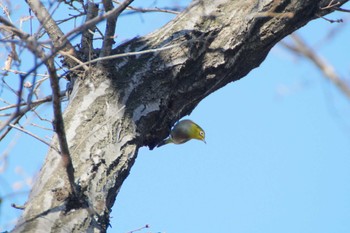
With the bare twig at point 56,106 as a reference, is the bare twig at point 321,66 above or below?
below

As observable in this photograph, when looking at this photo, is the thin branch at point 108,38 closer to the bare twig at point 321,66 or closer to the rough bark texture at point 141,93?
the rough bark texture at point 141,93

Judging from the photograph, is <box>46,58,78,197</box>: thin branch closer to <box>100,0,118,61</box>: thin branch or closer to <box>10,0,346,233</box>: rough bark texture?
<box>10,0,346,233</box>: rough bark texture

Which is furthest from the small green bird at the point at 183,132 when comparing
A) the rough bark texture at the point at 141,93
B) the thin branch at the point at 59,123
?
the thin branch at the point at 59,123

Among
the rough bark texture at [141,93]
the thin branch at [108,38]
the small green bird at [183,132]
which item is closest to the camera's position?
the rough bark texture at [141,93]

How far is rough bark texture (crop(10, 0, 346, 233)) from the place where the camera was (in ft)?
9.02

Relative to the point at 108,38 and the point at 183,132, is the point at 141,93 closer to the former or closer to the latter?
the point at 108,38

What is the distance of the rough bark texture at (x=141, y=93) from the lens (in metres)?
2.75

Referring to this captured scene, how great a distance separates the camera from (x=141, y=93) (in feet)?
10.5

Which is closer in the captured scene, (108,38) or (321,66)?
(321,66)

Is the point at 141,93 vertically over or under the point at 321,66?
over

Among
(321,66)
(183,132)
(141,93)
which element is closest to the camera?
(321,66)

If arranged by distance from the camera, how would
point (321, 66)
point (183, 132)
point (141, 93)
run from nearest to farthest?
point (321, 66)
point (141, 93)
point (183, 132)

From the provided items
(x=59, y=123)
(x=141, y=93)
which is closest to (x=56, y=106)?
(x=59, y=123)

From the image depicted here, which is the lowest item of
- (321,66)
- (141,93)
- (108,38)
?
(321,66)
